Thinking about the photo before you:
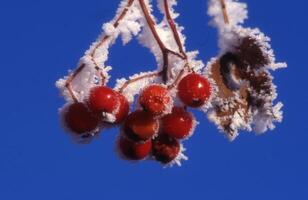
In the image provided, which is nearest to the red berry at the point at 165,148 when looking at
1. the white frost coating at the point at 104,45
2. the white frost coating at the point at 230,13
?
the white frost coating at the point at 104,45

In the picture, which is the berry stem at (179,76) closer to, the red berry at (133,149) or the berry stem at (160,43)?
the berry stem at (160,43)

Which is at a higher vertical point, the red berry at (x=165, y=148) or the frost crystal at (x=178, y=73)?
the frost crystal at (x=178, y=73)

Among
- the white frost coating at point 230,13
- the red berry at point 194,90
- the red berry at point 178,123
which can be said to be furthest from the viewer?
the red berry at point 178,123

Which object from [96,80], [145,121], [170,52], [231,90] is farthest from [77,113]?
[231,90]

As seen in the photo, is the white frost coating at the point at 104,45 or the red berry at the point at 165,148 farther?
the red berry at the point at 165,148

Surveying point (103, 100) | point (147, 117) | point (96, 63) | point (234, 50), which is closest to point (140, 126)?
point (147, 117)

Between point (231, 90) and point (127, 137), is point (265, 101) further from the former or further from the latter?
point (127, 137)

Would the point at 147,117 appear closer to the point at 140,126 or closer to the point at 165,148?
the point at 140,126

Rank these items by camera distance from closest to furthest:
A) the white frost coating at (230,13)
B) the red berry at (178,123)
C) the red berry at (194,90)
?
1. the white frost coating at (230,13)
2. the red berry at (194,90)
3. the red berry at (178,123)
